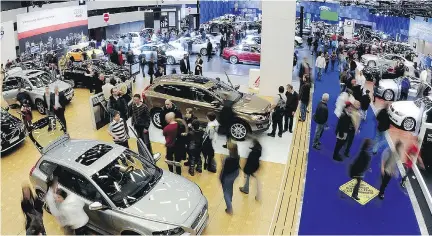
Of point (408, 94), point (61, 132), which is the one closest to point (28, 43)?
point (61, 132)

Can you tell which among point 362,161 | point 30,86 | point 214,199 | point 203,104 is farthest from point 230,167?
point 30,86

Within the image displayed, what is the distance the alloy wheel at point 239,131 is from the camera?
34.8 feet

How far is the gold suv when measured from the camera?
1050cm

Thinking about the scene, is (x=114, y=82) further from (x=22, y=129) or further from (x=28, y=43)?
(x=28, y=43)

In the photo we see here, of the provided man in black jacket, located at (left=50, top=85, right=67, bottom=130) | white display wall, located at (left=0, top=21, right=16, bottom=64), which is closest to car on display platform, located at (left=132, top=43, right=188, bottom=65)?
white display wall, located at (left=0, top=21, right=16, bottom=64)

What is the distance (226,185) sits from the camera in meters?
7.04

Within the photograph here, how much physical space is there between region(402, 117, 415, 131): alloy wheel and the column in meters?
4.35

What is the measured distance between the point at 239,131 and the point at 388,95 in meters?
8.06

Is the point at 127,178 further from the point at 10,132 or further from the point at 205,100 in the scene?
the point at 10,132

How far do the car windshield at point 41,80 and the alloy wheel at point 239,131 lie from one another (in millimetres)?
7517

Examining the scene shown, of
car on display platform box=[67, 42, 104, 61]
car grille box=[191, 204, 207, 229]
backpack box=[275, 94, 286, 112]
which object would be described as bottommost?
car grille box=[191, 204, 207, 229]

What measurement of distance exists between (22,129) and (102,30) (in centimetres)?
2538

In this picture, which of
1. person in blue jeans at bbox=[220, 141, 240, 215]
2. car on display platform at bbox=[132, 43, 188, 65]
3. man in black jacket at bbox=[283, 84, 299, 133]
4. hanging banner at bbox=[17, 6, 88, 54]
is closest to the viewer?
person in blue jeans at bbox=[220, 141, 240, 215]

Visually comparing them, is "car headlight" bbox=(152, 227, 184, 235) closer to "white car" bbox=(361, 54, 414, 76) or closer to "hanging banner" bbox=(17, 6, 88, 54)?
"white car" bbox=(361, 54, 414, 76)
